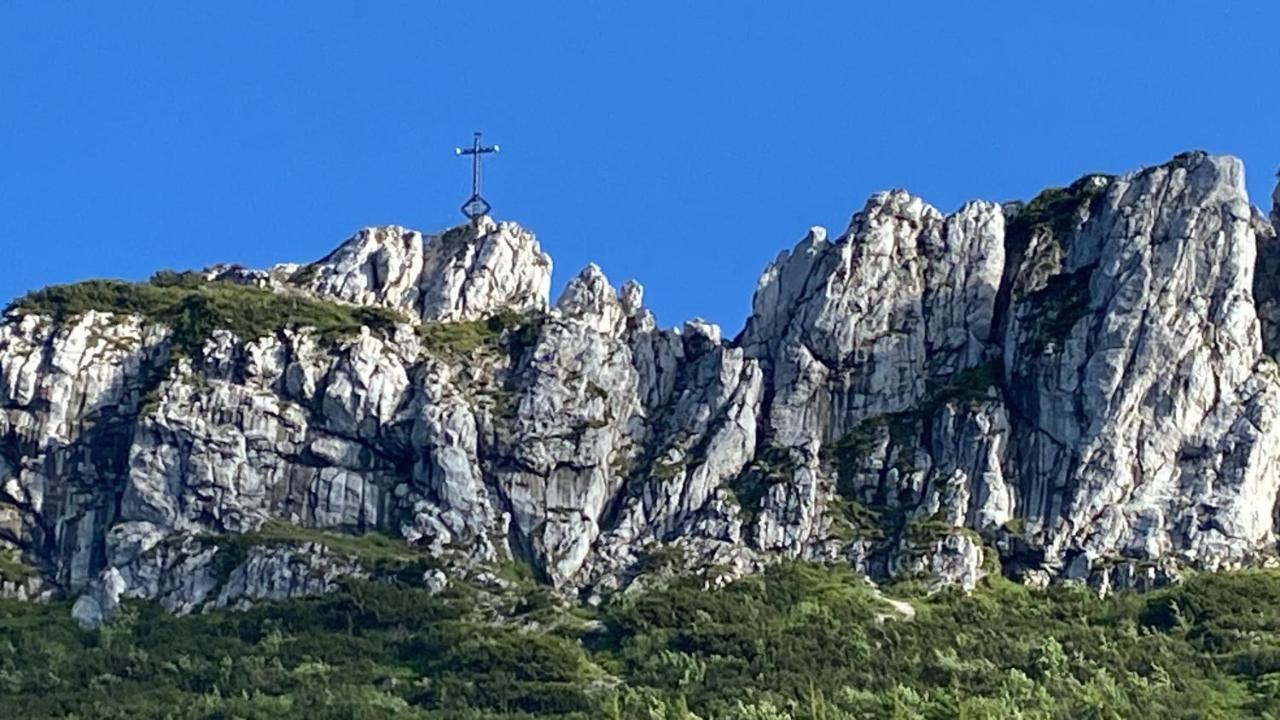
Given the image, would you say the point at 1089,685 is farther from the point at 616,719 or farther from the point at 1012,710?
the point at 616,719

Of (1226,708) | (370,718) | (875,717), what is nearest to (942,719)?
(875,717)

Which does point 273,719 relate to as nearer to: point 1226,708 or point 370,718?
point 370,718

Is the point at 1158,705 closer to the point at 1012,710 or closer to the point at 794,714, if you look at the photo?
the point at 1012,710

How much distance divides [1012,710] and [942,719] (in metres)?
4.04

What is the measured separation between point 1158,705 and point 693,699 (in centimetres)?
2709

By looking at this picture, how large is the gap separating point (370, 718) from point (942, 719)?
33.8m

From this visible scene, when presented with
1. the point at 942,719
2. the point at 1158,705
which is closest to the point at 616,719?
the point at 942,719

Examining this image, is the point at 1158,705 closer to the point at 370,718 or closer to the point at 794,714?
the point at 794,714

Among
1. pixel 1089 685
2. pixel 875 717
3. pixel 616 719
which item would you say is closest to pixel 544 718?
pixel 616 719

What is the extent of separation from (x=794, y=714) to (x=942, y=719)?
846 centimetres

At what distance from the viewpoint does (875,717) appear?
636ft

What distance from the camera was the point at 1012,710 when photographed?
19275 cm

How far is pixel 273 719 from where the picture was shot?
200m

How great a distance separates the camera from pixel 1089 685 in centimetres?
19812
